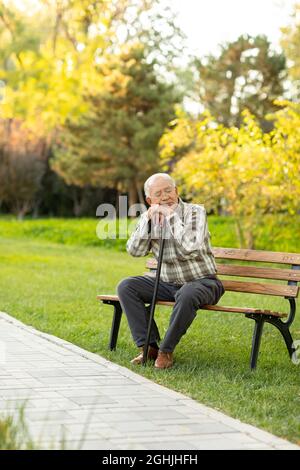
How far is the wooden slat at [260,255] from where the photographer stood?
619 centimetres

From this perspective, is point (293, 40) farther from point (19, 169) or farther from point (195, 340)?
point (195, 340)

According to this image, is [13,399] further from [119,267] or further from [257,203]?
[257,203]

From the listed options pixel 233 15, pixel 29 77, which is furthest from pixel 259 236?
pixel 233 15

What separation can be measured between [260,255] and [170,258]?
2.42 ft

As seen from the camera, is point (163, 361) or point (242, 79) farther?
point (242, 79)

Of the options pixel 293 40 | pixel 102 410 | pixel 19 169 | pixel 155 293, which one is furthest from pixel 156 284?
pixel 19 169

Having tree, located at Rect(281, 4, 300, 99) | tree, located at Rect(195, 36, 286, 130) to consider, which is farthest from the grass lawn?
tree, located at Rect(195, 36, 286, 130)

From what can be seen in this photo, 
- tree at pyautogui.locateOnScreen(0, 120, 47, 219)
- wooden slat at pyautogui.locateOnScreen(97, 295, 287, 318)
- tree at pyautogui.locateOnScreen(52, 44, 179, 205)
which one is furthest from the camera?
tree at pyautogui.locateOnScreen(0, 120, 47, 219)

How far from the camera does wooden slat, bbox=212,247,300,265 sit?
6.19 m

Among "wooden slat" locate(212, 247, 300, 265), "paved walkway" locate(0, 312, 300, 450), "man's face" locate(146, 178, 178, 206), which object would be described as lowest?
"paved walkway" locate(0, 312, 300, 450)

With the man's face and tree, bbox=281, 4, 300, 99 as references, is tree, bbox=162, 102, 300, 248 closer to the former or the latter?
the man's face

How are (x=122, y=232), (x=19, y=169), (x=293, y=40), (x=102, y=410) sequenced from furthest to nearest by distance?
(x=19, y=169) < (x=293, y=40) < (x=122, y=232) < (x=102, y=410)

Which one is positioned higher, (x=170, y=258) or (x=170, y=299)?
(x=170, y=258)

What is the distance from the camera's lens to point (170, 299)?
6254 mm
